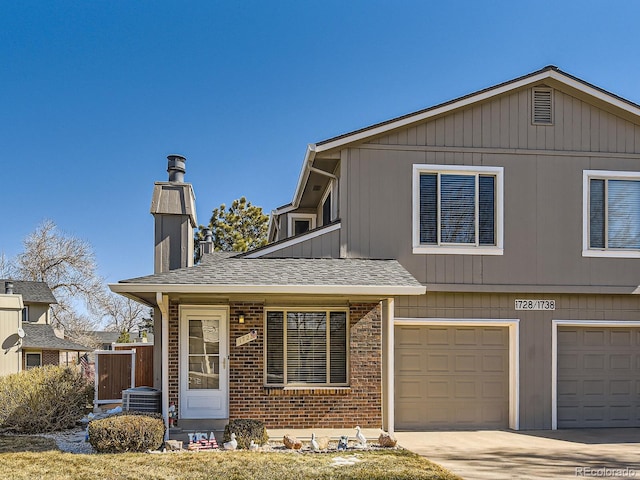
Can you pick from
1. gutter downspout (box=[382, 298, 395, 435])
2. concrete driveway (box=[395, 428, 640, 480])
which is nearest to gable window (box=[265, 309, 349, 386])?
gutter downspout (box=[382, 298, 395, 435])

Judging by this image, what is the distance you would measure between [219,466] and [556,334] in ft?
23.4

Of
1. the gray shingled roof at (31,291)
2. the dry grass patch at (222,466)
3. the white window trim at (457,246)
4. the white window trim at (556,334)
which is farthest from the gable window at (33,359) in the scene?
the white window trim at (556,334)

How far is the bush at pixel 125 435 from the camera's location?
8.55 m

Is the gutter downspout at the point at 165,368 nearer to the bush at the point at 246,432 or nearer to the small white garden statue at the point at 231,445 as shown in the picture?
the bush at the point at 246,432

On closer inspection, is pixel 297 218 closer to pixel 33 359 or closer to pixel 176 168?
pixel 176 168

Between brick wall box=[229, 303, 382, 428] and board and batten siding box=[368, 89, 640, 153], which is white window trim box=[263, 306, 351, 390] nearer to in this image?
brick wall box=[229, 303, 382, 428]

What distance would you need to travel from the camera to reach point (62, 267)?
37625 mm

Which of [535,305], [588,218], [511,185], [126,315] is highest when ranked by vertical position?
[511,185]

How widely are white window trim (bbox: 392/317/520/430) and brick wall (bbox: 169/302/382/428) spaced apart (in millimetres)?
1297

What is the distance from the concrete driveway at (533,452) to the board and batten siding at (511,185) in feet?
9.37

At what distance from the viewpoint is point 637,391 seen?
11.6m

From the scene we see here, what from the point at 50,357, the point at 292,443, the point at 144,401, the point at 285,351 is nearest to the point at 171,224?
the point at 144,401

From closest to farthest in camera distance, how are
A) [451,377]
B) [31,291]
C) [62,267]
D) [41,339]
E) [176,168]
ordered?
[451,377]
[176,168]
[41,339]
[31,291]
[62,267]

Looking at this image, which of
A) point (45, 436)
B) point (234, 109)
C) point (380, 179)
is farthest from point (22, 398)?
point (234, 109)
